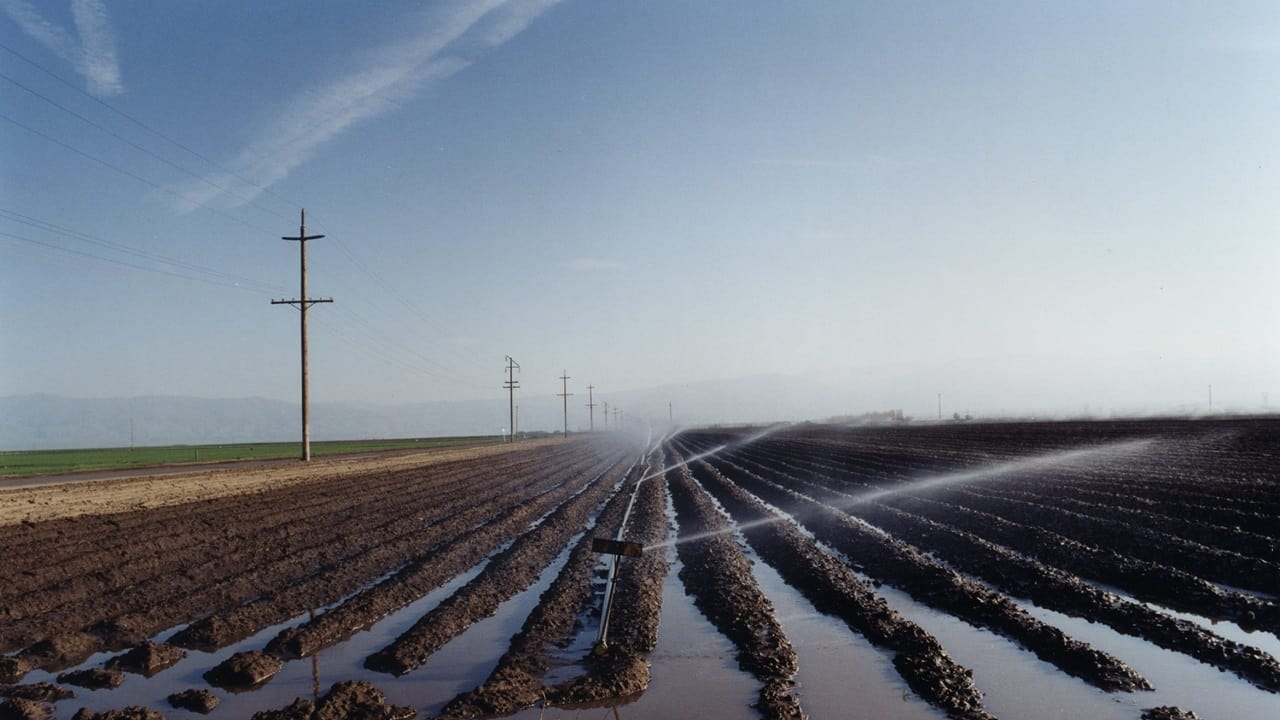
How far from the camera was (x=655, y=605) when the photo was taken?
396 inches

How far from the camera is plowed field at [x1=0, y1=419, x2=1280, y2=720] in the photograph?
6.95 meters

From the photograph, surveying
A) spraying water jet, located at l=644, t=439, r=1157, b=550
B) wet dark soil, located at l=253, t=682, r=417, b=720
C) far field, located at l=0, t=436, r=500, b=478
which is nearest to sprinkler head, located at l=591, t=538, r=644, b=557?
wet dark soil, located at l=253, t=682, r=417, b=720

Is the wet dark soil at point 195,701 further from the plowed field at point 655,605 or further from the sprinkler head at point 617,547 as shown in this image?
the sprinkler head at point 617,547

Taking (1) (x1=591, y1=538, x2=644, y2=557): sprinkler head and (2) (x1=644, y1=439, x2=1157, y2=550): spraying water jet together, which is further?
(2) (x1=644, y1=439, x2=1157, y2=550): spraying water jet

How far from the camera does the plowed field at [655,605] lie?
274 inches

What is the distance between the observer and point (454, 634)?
29.2ft

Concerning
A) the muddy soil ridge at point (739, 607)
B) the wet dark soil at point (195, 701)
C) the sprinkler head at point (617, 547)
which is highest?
the sprinkler head at point (617, 547)

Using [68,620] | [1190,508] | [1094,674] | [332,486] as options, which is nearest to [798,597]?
[1094,674]

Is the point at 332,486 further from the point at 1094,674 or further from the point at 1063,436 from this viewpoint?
the point at 1063,436

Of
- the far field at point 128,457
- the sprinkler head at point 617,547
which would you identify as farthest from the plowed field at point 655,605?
the far field at point 128,457

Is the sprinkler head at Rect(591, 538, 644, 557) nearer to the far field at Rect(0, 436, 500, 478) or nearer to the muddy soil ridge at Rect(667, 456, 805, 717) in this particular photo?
the muddy soil ridge at Rect(667, 456, 805, 717)

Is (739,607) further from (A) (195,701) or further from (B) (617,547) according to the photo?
(A) (195,701)

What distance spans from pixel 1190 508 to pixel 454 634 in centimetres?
1442

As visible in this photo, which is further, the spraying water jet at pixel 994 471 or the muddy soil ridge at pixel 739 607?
the spraying water jet at pixel 994 471
